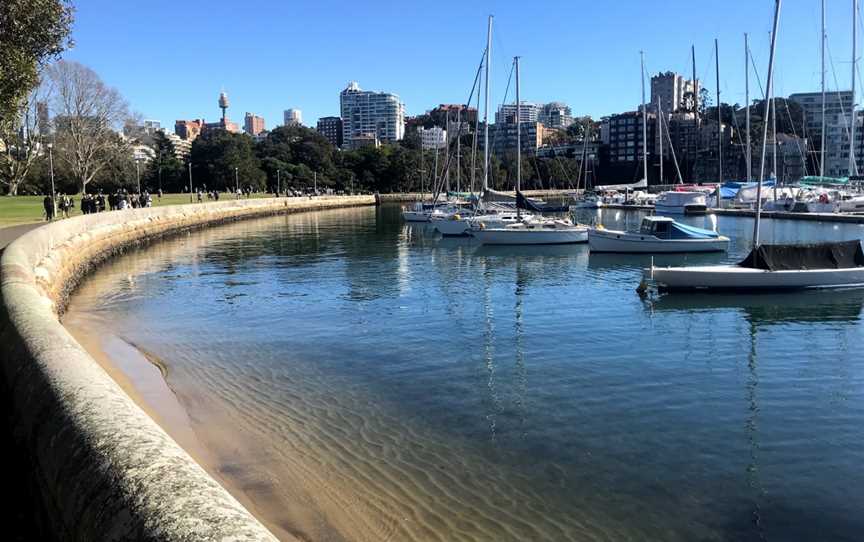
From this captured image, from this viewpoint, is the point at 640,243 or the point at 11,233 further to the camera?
the point at 640,243

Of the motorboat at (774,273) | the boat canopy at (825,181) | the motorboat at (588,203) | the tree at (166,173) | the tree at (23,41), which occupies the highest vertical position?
the tree at (166,173)

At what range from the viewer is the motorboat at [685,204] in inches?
2857

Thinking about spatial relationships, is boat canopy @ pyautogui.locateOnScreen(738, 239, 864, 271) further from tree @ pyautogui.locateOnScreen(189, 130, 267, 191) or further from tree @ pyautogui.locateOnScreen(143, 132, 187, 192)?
tree @ pyautogui.locateOnScreen(143, 132, 187, 192)

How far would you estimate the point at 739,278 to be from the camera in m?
24.5

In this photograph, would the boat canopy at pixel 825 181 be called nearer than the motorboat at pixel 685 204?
No

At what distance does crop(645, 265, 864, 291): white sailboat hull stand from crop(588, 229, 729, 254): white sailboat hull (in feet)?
42.9

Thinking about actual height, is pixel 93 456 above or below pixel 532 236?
below

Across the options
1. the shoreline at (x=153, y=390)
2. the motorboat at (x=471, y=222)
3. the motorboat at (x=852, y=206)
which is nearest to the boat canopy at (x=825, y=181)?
the motorboat at (x=852, y=206)

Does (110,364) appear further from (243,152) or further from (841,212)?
(243,152)

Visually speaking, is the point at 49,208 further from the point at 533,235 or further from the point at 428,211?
the point at 428,211

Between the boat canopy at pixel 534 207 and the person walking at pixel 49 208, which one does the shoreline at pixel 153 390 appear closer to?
the person walking at pixel 49 208

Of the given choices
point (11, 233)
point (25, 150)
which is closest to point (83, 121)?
point (25, 150)

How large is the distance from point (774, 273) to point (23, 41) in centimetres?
2759

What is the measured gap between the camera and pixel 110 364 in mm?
15430
